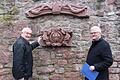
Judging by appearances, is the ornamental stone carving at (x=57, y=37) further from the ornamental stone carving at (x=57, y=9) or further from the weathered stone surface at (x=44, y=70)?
the weathered stone surface at (x=44, y=70)

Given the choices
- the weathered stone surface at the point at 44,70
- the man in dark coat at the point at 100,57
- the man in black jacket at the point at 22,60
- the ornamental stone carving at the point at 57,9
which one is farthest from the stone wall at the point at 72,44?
the man in dark coat at the point at 100,57

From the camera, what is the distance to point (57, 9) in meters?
6.42

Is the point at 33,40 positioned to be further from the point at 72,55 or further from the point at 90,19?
the point at 90,19

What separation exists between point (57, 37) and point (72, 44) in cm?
Result: 35

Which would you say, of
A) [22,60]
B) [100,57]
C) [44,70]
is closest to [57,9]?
[44,70]

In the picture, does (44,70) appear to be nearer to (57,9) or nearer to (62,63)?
(62,63)

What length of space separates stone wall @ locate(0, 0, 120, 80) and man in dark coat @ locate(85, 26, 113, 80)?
1442mm

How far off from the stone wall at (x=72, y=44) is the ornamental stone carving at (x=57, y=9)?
0.11 meters

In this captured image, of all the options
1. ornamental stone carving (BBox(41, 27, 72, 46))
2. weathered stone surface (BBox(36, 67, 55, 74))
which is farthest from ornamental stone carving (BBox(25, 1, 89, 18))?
weathered stone surface (BBox(36, 67, 55, 74))

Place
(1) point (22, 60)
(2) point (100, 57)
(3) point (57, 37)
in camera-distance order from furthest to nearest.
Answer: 1. (3) point (57, 37)
2. (1) point (22, 60)
3. (2) point (100, 57)

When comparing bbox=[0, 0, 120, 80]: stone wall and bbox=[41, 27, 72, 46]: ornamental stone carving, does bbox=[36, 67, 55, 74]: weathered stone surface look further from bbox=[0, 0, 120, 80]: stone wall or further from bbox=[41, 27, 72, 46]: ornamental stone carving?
bbox=[41, 27, 72, 46]: ornamental stone carving

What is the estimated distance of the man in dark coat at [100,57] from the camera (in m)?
4.77

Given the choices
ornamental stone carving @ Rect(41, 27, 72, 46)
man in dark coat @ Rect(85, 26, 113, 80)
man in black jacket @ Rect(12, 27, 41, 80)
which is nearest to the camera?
man in dark coat @ Rect(85, 26, 113, 80)

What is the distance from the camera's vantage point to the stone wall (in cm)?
638
